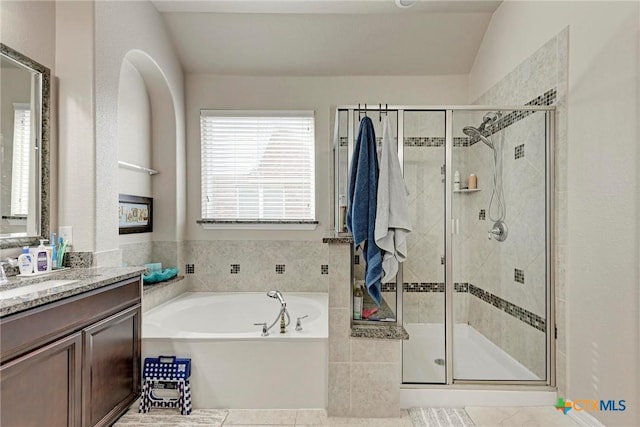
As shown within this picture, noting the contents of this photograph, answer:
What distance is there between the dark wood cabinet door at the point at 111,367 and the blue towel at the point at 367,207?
1.37 meters

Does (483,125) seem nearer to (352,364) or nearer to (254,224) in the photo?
(352,364)

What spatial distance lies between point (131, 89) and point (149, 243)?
1311 mm

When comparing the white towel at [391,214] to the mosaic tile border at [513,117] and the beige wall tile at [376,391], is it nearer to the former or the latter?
the beige wall tile at [376,391]

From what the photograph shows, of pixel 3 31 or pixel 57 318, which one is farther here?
pixel 3 31

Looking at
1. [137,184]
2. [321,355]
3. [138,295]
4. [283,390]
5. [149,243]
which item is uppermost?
[137,184]

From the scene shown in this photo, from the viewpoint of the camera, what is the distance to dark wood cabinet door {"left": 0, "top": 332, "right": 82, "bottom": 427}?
1254mm

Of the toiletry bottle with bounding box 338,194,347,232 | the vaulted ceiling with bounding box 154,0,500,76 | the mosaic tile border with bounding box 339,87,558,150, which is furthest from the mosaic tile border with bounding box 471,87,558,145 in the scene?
the vaulted ceiling with bounding box 154,0,500,76

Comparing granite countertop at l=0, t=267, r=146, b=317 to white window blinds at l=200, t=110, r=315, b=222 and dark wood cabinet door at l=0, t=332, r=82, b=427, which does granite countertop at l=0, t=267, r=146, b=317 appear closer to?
dark wood cabinet door at l=0, t=332, r=82, b=427

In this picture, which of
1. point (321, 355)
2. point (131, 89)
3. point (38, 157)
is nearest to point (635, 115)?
point (321, 355)

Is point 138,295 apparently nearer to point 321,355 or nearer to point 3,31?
point 321,355

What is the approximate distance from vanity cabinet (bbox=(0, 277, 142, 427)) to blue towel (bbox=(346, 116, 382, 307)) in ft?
4.42

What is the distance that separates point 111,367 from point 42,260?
2.22 ft

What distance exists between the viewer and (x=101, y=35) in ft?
7.11

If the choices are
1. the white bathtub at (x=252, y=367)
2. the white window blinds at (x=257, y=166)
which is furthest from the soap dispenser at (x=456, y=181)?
the white window blinds at (x=257, y=166)
